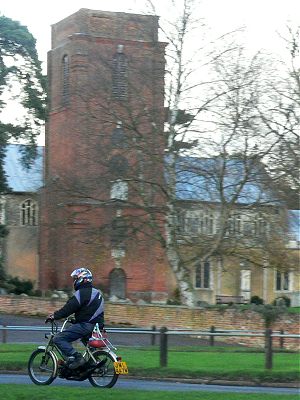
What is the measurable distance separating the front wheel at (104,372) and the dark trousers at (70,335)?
1.26 ft

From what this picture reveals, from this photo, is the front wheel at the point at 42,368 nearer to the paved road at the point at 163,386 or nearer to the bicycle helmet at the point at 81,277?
the paved road at the point at 163,386

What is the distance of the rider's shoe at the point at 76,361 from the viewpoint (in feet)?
50.9

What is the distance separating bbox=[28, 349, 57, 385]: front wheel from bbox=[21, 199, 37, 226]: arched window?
55341 mm

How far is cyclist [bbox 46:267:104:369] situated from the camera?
1546 cm

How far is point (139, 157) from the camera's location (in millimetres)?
43031

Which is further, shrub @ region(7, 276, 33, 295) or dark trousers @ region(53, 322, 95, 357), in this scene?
shrub @ region(7, 276, 33, 295)

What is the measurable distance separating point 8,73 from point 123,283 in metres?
18.5

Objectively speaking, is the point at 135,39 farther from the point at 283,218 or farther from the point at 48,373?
the point at 48,373

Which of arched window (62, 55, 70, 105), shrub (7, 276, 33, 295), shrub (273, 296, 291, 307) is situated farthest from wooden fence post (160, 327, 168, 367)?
shrub (273, 296, 291, 307)

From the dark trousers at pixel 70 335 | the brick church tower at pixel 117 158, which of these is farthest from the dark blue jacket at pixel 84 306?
the brick church tower at pixel 117 158

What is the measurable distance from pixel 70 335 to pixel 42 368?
850mm

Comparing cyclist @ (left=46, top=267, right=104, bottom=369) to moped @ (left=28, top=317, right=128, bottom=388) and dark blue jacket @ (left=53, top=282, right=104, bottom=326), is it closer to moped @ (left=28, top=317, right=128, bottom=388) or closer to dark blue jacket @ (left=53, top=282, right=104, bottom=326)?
dark blue jacket @ (left=53, top=282, right=104, bottom=326)

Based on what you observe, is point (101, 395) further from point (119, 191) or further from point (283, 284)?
point (283, 284)

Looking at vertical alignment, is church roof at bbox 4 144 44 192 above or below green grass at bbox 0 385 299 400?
above
